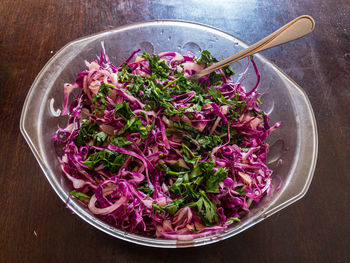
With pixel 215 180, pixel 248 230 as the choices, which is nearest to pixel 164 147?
pixel 215 180

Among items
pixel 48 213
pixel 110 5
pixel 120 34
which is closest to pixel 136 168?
pixel 48 213

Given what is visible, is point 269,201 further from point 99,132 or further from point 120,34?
point 120,34

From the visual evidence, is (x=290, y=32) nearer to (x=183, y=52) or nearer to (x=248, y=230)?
(x=183, y=52)

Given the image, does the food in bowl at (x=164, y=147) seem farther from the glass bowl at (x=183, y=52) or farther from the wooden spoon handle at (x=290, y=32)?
the wooden spoon handle at (x=290, y=32)

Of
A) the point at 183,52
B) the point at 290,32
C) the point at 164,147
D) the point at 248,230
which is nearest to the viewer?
the point at 290,32

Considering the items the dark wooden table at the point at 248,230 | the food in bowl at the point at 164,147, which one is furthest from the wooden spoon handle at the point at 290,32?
the dark wooden table at the point at 248,230

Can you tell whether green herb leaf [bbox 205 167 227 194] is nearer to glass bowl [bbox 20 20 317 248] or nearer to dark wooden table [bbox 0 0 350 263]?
glass bowl [bbox 20 20 317 248]
